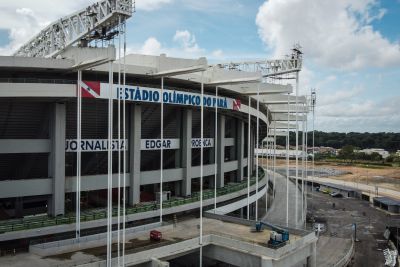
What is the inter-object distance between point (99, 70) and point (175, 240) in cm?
1551

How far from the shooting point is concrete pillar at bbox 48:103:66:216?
3575cm

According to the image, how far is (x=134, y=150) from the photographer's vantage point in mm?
41281

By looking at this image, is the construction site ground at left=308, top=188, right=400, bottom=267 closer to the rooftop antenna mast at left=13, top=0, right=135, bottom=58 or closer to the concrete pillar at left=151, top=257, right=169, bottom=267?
the concrete pillar at left=151, top=257, right=169, bottom=267

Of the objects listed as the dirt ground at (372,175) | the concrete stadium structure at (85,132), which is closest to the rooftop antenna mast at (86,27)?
the concrete stadium structure at (85,132)

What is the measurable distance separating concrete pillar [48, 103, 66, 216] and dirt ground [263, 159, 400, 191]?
103162 mm

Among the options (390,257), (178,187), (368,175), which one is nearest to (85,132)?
(178,187)

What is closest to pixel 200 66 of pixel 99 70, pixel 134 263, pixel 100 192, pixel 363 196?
pixel 99 70

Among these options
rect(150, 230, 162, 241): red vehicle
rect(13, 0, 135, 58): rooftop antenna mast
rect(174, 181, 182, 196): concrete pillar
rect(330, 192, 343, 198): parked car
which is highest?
rect(13, 0, 135, 58): rooftop antenna mast

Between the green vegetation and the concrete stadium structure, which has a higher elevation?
the concrete stadium structure

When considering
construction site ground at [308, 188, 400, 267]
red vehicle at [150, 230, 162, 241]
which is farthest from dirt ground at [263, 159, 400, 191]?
red vehicle at [150, 230, 162, 241]

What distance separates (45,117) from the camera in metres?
37.3

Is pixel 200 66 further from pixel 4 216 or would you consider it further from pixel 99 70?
pixel 4 216

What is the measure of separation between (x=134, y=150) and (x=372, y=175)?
124 m

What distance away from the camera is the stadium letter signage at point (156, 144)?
142 ft
